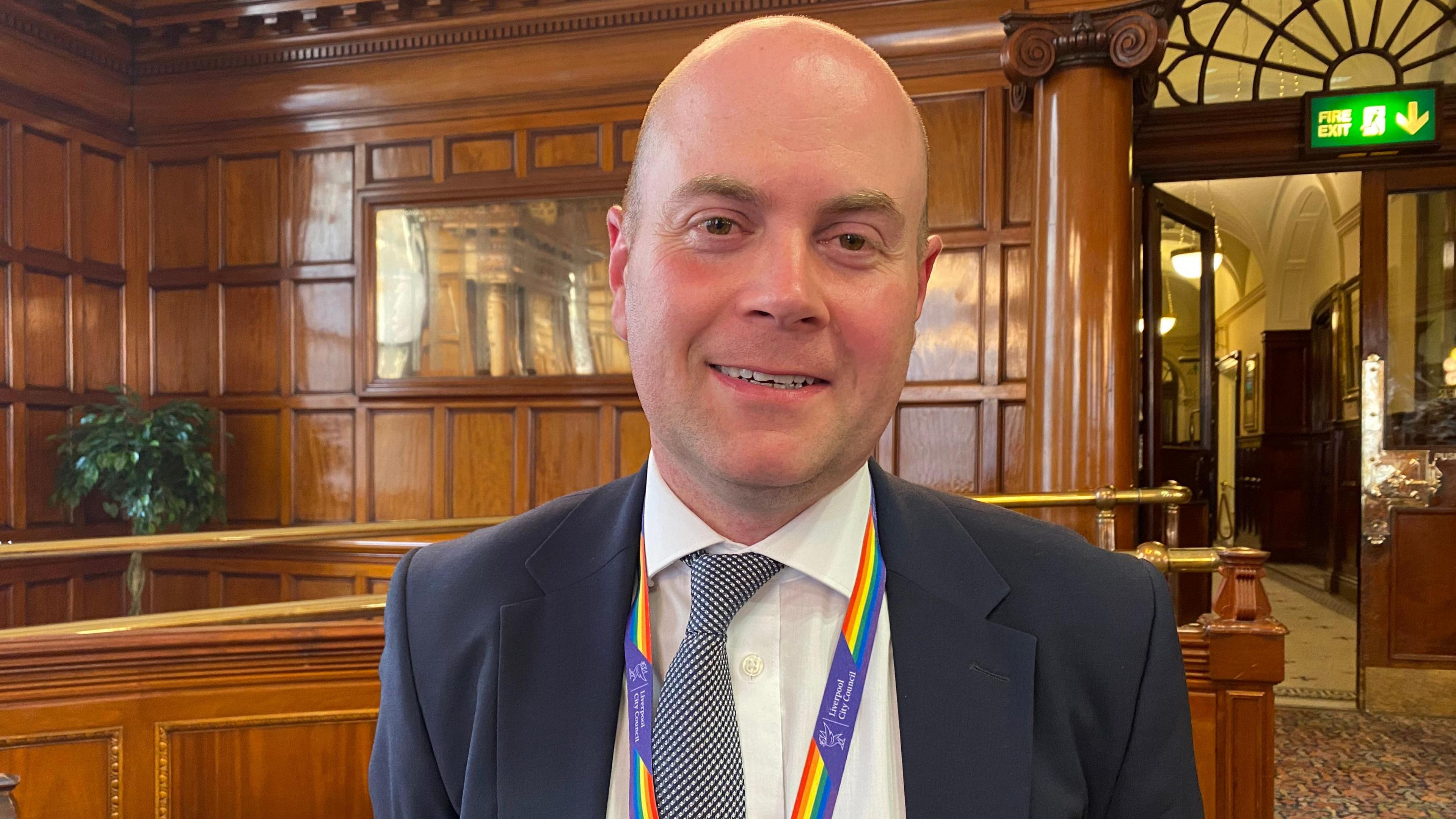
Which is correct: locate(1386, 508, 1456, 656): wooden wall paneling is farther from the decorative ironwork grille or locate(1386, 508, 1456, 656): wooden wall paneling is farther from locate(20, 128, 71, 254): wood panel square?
locate(20, 128, 71, 254): wood panel square

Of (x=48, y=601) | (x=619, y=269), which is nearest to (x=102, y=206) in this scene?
(x=48, y=601)

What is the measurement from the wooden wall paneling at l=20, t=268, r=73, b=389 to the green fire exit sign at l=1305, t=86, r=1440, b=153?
7.43m

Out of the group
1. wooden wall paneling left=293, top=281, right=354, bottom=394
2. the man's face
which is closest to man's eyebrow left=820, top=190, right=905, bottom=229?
the man's face

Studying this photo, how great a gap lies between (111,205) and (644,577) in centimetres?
694

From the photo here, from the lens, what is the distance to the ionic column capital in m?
4.23

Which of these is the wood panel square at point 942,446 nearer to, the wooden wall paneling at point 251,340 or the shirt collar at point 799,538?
the wooden wall paneling at point 251,340

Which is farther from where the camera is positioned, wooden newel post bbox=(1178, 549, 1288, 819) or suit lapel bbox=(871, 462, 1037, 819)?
wooden newel post bbox=(1178, 549, 1288, 819)

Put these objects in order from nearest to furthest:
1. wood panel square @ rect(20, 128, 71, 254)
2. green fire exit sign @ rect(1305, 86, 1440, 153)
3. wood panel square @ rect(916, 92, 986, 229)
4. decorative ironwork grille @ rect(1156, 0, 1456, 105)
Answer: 1. green fire exit sign @ rect(1305, 86, 1440, 153)
2. decorative ironwork grille @ rect(1156, 0, 1456, 105)
3. wood panel square @ rect(916, 92, 986, 229)
4. wood panel square @ rect(20, 128, 71, 254)

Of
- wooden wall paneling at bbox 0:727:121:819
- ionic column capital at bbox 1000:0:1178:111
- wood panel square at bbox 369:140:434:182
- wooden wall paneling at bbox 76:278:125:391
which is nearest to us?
wooden wall paneling at bbox 0:727:121:819

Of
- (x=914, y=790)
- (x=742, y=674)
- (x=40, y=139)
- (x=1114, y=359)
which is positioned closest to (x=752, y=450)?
(x=742, y=674)

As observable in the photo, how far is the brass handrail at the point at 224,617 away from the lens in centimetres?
237

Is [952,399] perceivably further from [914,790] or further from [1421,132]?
[914,790]

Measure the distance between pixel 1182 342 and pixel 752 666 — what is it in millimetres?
5846

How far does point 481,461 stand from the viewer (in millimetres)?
6000
